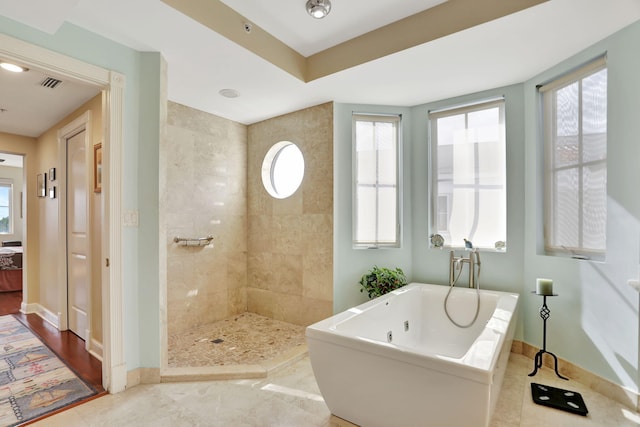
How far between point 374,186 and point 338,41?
57.8 inches

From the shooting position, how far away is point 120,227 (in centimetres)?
229

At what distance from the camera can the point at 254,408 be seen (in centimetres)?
210

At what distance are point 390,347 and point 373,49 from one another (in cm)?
209

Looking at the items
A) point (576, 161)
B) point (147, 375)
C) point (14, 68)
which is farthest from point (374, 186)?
point (14, 68)

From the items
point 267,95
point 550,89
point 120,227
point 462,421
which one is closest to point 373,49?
point 267,95

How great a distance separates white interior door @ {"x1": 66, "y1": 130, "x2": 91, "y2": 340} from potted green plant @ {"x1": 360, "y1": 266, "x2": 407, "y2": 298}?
268 centimetres

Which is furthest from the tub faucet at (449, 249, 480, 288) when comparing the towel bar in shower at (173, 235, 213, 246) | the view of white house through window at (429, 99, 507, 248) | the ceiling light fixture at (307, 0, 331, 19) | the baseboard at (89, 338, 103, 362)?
the baseboard at (89, 338, 103, 362)

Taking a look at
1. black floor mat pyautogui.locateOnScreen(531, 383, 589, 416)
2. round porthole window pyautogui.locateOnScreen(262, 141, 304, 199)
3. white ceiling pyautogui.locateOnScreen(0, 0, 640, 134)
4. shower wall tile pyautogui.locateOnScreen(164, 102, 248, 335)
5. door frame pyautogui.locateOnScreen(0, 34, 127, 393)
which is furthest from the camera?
round porthole window pyautogui.locateOnScreen(262, 141, 304, 199)

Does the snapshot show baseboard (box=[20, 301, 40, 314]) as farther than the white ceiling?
Yes

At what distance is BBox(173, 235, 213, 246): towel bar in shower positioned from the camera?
133 inches

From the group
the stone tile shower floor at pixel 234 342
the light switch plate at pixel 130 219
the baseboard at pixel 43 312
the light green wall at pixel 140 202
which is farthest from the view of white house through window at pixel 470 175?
the baseboard at pixel 43 312

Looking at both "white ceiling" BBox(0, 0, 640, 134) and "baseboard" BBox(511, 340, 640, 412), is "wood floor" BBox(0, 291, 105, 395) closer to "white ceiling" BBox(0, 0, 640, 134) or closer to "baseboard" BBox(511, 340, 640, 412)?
"white ceiling" BBox(0, 0, 640, 134)

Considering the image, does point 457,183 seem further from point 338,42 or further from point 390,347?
point 390,347

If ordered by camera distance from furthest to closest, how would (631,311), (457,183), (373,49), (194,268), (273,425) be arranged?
(194,268) → (457,183) → (373,49) → (631,311) → (273,425)
